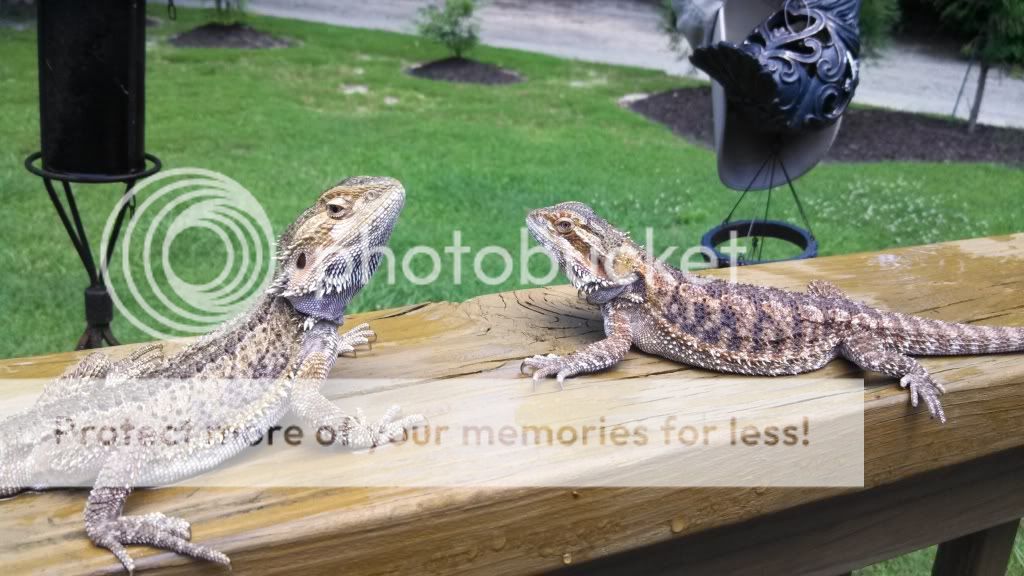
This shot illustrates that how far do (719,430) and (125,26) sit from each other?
2427 millimetres

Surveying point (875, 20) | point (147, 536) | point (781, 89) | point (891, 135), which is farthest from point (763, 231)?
point (875, 20)

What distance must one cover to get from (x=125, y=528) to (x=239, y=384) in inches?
16.0

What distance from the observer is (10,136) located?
7746 mm

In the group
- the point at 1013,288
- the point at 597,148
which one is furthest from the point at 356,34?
the point at 1013,288

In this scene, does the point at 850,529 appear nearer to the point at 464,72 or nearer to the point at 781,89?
the point at 781,89

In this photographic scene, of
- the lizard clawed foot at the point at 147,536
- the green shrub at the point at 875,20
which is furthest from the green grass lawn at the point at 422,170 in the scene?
the lizard clawed foot at the point at 147,536

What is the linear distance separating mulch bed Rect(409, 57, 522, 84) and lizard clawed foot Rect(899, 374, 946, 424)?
9.66 m

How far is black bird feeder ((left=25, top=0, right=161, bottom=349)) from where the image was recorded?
3061mm

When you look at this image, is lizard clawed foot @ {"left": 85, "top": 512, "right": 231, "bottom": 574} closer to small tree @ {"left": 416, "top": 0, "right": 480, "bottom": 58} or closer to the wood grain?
the wood grain

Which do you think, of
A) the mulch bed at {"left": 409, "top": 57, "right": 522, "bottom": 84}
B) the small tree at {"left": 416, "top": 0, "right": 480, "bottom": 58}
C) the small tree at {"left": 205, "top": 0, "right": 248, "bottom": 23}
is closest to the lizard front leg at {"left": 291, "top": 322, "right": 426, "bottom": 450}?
the mulch bed at {"left": 409, "top": 57, "right": 522, "bottom": 84}

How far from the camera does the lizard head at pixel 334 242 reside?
195cm

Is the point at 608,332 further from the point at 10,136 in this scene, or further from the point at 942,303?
the point at 10,136

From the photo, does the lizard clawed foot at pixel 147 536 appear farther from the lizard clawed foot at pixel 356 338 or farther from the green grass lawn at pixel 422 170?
the green grass lawn at pixel 422 170

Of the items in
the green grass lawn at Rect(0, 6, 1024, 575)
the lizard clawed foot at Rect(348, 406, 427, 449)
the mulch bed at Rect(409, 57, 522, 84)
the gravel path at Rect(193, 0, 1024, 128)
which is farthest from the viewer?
the mulch bed at Rect(409, 57, 522, 84)
